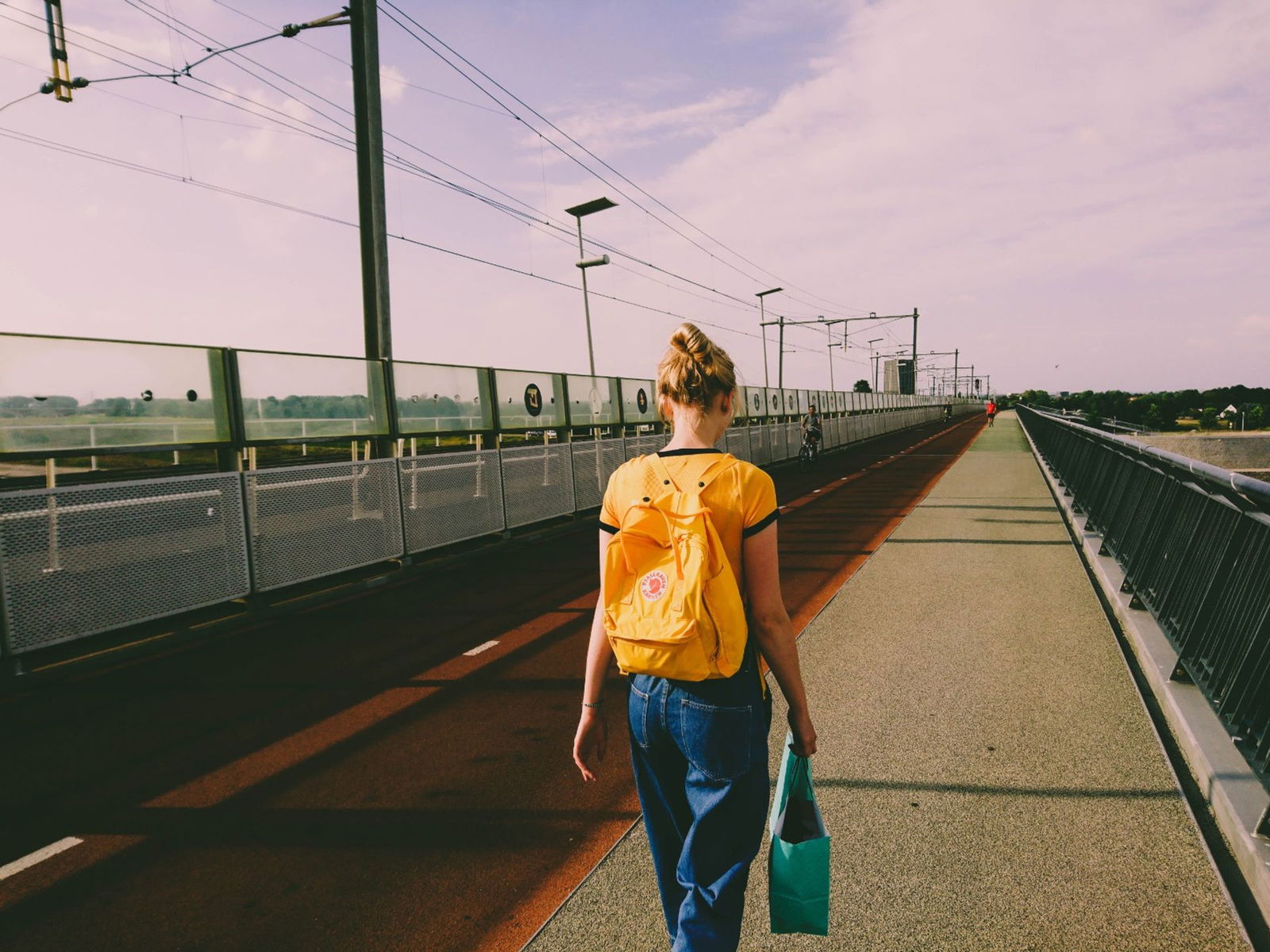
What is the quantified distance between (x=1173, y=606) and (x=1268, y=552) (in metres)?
1.66

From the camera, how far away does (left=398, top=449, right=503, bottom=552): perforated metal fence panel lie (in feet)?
29.6

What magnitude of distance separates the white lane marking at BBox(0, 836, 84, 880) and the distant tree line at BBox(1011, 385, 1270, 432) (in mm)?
111308

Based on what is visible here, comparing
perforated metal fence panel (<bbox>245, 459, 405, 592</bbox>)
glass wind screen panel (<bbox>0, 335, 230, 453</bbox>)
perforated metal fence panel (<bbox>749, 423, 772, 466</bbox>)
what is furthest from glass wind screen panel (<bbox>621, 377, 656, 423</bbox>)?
glass wind screen panel (<bbox>0, 335, 230, 453</bbox>)

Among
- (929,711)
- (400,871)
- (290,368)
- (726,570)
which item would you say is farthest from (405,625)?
(726,570)

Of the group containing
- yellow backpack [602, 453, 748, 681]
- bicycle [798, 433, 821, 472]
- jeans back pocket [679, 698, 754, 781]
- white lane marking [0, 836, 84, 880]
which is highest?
yellow backpack [602, 453, 748, 681]

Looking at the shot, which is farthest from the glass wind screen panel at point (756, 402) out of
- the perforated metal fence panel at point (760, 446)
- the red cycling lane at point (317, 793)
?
the red cycling lane at point (317, 793)

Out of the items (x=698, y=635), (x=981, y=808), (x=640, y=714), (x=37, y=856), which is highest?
(x=698, y=635)

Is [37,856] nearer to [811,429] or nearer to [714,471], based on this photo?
[714,471]

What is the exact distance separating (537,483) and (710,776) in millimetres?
Answer: 9853

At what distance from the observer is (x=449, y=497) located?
31.5ft

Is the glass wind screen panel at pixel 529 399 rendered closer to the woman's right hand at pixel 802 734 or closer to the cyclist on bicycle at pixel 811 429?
the woman's right hand at pixel 802 734

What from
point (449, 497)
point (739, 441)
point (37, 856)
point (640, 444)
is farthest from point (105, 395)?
point (739, 441)

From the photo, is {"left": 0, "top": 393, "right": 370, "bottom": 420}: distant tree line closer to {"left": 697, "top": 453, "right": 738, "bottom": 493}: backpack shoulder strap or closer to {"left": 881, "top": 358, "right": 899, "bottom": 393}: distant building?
{"left": 697, "top": 453, "right": 738, "bottom": 493}: backpack shoulder strap

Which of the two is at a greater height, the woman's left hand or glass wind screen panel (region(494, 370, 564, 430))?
glass wind screen panel (region(494, 370, 564, 430))
